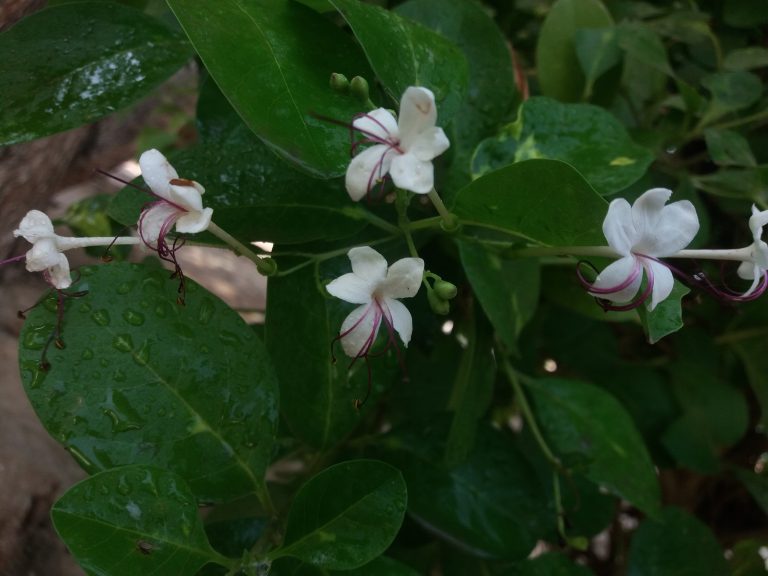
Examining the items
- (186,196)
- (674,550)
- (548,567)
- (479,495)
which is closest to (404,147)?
(186,196)

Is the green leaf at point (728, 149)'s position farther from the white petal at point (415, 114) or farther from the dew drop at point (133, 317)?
the dew drop at point (133, 317)

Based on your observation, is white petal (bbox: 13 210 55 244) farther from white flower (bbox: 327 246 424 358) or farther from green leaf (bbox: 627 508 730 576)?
green leaf (bbox: 627 508 730 576)

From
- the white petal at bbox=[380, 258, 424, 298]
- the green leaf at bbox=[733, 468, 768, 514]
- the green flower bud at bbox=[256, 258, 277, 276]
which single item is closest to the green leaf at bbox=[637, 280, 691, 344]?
the white petal at bbox=[380, 258, 424, 298]

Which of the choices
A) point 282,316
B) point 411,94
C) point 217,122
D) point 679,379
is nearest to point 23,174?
point 217,122

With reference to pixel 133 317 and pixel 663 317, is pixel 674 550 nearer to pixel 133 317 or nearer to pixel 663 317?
pixel 663 317

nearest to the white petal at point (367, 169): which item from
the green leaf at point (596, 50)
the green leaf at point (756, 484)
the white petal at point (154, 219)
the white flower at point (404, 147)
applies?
the white flower at point (404, 147)
